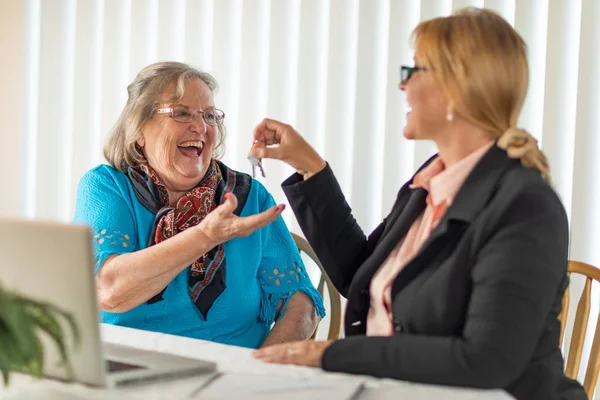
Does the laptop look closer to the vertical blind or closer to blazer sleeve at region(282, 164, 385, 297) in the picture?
blazer sleeve at region(282, 164, 385, 297)

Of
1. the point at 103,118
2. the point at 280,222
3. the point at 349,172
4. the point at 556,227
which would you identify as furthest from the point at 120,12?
the point at 556,227

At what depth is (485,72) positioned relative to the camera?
4.39ft

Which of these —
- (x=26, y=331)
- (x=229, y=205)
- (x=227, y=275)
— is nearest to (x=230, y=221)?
(x=229, y=205)

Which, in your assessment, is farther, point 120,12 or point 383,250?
point 120,12

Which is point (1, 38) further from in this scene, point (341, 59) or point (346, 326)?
point (346, 326)

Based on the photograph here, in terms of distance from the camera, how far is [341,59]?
282 centimetres

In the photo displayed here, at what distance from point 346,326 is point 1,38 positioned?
2430mm

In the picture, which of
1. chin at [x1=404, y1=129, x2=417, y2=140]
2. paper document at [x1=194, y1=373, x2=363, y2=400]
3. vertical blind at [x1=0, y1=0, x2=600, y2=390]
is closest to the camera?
paper document at [x1=194, y1=373, x2=363, y2=400]

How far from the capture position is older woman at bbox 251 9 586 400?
1174 mm

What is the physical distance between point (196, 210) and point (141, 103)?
37cm

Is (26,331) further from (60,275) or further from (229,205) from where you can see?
(229,205)

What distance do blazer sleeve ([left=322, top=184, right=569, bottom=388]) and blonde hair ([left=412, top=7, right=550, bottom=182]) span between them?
6.2 inches

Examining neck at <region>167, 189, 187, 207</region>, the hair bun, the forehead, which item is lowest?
neck at <region>167, 189, 187, 207</region>

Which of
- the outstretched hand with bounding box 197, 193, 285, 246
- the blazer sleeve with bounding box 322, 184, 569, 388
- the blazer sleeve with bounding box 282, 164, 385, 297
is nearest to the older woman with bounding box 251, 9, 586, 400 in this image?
the blazer sleeve with bounding box 322, 184, 569, 388
